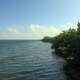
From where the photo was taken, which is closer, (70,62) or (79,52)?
(79,52)

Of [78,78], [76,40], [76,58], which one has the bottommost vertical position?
[78,78]

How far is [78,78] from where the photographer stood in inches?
1079

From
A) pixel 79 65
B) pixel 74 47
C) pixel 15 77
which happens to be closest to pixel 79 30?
pixel 74 47

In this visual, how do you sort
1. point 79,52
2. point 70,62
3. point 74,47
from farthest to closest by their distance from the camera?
1. point 70,62
2. point 74,47
3. point 79,52

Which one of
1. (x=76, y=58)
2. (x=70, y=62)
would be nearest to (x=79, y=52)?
(x=76, y=58)

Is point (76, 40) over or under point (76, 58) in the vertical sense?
over

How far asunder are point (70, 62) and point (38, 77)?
46.3 ft

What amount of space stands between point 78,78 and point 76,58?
9.39 meters

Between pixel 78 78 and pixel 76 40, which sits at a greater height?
pixel 76 40

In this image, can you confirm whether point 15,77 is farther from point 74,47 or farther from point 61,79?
point 74,47

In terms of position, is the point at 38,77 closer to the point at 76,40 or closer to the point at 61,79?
the point at 61,79

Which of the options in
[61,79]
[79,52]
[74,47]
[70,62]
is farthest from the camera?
[70,62]

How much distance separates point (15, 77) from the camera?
28203 millimetres

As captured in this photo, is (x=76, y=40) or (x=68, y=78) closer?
(x=68, y=78)
